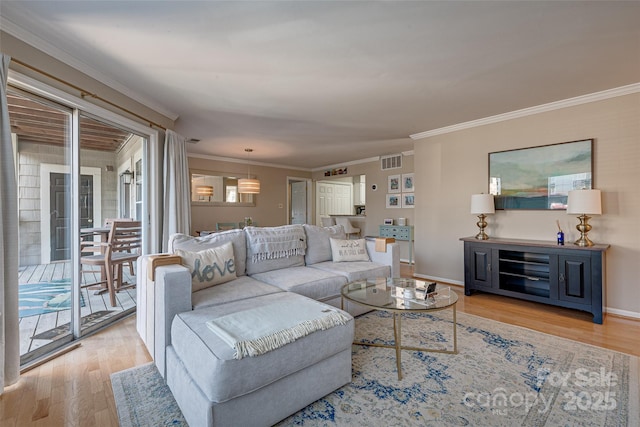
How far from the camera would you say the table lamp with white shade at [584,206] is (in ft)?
9.39

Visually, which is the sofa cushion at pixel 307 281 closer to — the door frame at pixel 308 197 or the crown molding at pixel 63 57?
the crown molding at pixel 63 57

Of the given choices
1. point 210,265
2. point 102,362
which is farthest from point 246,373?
point 102,362

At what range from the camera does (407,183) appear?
5949mm

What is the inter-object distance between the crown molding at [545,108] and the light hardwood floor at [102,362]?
2270 millimetres

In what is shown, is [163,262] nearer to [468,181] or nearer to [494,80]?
[494,80]

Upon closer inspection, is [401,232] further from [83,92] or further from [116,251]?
[83,92]

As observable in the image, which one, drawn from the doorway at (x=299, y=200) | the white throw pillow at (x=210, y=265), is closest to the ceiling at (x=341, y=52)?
the white throw pillow at (x=210, y=265)

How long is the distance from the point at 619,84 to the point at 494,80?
1.31 meters

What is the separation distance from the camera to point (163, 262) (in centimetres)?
203

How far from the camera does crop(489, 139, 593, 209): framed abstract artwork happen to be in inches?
125

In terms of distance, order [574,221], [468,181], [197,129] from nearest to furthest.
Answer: [574,221] < [468,181] < [197,129]

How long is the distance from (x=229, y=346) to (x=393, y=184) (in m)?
5.40

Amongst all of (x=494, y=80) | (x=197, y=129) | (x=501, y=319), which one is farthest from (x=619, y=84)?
(x=197, y=129)

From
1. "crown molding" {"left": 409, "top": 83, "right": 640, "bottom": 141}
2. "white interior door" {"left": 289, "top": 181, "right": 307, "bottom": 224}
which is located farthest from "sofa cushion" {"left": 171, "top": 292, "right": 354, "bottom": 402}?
"white interior door" {"left": 289, "top": 181, "right": 307, "bottom": 224}
